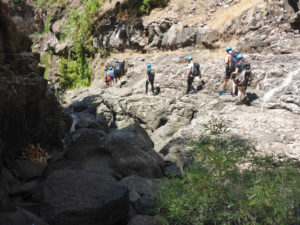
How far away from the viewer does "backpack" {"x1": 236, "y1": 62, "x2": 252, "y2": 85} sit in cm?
923

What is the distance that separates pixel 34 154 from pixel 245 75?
319 inches

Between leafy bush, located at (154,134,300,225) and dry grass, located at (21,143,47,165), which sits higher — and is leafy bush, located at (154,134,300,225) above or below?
above

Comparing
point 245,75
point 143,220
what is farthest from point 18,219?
point 245,75

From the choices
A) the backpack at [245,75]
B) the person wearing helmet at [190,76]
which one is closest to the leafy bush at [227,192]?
the backpack at [245,75]

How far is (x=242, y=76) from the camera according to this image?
9273 mm

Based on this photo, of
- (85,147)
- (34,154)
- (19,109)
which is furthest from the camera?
(85,147)

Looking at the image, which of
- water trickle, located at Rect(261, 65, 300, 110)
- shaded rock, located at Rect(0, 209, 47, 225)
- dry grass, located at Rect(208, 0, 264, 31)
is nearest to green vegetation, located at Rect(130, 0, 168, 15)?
dry grass, located at Rect(208, 0, 264, 31)

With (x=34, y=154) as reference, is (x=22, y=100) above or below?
above

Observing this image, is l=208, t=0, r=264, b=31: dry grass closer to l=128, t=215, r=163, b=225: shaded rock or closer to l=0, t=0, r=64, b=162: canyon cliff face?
l=0, t=0, r=64, b=162: canyon cliff face

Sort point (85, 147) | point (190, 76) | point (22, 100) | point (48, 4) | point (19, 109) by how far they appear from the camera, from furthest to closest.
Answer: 1. point (48, 4)
2. point (190, 76)
3. point (85, 147)
4. point (22, 100)
5. point (19, 109)

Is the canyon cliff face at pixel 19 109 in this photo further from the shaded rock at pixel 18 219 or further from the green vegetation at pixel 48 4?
the green vegetation at pixel 48 4

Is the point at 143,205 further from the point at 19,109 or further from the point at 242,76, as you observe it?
the point at 242,76

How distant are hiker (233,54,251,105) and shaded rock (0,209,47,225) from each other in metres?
8.53

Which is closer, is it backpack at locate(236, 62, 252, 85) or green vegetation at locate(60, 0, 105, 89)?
backpack at locate(236, 62, 252, 85)
